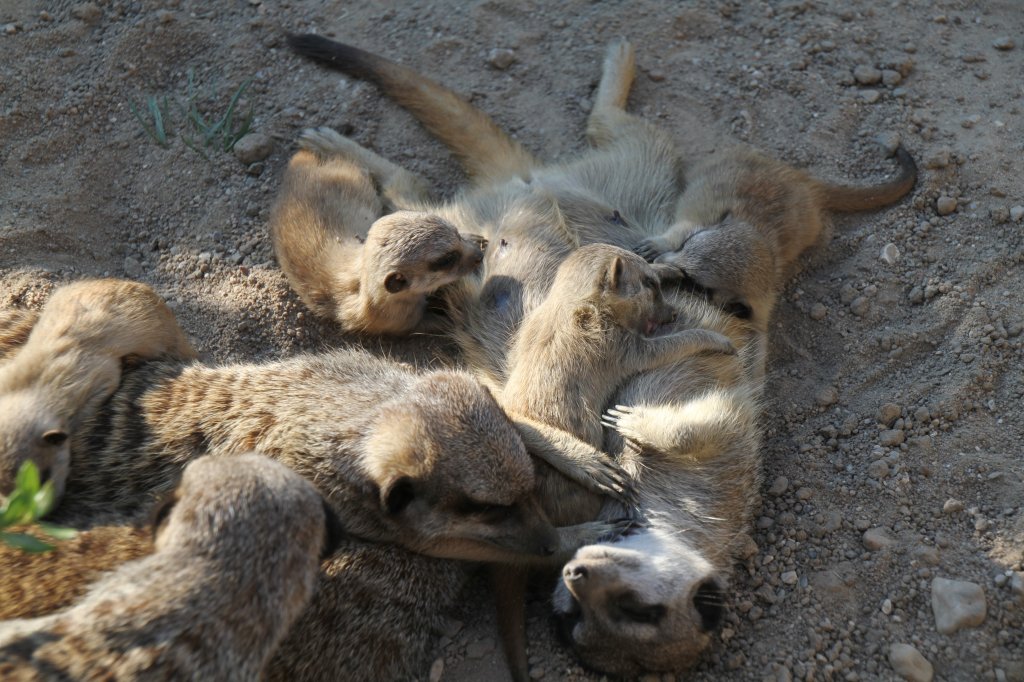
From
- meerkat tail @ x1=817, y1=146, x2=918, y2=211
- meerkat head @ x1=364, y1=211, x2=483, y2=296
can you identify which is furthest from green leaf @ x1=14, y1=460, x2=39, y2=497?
meerkat tail @ x1=817, y1=146, x2=918, y2=211

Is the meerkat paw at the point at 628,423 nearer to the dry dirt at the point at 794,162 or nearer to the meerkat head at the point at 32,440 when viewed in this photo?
the dry dirt at the point at 794,162

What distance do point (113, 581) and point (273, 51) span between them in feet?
9.86

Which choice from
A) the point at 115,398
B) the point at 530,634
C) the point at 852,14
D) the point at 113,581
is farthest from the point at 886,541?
the point at 852,14

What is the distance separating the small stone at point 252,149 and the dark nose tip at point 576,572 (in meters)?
2.51

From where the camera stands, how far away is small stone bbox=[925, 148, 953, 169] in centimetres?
416

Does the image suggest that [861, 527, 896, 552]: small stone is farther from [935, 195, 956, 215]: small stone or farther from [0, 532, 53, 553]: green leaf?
[0, 532, 53, 553]: green leaf

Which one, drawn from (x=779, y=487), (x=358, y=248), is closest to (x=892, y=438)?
(x=779, y=487)

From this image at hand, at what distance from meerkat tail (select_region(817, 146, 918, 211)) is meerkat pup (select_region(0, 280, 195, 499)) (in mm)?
2664

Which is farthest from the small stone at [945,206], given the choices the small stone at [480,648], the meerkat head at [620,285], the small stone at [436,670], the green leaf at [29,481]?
the green leaf at [29,481]

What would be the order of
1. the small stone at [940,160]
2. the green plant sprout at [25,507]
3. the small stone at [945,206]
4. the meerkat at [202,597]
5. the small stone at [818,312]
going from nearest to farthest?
the green plant sprout at [25,507] → the meerkat at [202,597] → the small stone at [818,312] → the small stone at [945,206] → the small stone at [940,160]

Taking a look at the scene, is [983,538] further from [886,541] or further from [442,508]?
[442,508]

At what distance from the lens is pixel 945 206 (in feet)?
13.3

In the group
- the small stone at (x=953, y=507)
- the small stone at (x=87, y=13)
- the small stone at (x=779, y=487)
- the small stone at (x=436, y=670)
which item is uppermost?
the small stone at (x=87, y=13)

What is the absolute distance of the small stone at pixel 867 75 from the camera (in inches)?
179
